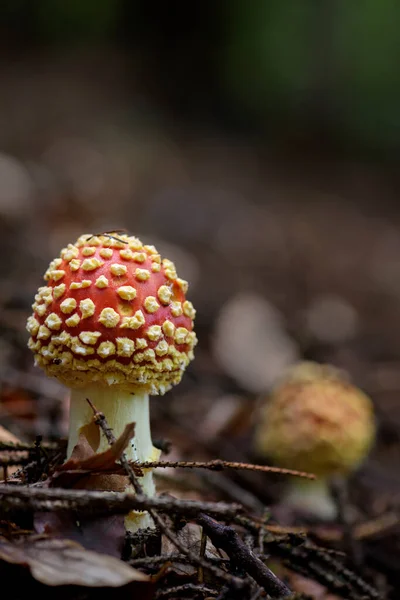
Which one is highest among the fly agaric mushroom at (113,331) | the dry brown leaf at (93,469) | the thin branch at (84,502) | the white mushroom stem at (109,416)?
the fly agaric mushroom at (113,331)

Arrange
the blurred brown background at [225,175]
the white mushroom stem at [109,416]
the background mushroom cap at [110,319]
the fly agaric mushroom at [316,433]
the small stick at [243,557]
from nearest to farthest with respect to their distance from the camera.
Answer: the small stick at [243,557] → the background mushroom cap at [110,319] → the white mushroom stem at [109,416] → the fly agaric mushroom at [316,433] → the blurred brown background at [225,175]

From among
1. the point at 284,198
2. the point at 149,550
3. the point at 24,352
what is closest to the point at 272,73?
the point at 284,198

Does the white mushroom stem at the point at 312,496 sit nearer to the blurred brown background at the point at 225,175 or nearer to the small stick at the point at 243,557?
the blurred brown background at the point at 225,175

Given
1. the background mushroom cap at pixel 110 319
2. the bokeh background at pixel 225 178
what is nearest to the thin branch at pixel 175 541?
the background mushroom cap at pixel 110 319

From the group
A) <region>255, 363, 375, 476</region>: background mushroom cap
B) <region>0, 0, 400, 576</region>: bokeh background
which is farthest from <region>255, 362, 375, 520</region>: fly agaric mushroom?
<region>0, 0, 400, 576</region>: bokeh background

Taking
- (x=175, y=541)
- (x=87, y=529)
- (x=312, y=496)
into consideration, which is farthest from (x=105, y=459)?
(x=312, y=496)

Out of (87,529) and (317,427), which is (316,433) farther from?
(87,529)
